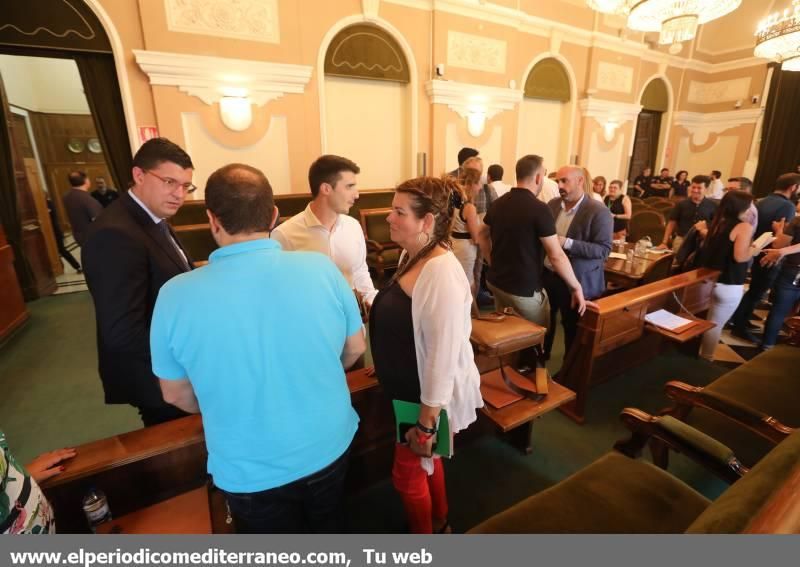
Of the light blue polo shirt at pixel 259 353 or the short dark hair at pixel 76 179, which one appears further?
the short dark hair at pixel 76 179

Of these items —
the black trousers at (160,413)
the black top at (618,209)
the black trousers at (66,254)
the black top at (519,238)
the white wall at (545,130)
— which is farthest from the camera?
the white wall at (545,130)

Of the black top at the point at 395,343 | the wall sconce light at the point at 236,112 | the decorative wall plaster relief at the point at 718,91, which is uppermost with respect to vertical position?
the decorative wall plaster relief at the point at 718,91

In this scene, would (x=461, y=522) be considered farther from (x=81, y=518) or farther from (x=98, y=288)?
(x=98, y=288)

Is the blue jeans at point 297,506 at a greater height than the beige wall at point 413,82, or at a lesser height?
lesser

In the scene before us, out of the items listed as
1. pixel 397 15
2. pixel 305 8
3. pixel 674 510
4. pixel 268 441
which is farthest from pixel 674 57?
pixel 268 441

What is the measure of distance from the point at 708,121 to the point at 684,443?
1304 cm

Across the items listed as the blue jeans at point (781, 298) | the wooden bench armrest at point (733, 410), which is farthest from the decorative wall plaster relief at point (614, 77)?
the wooden bench armrest at point (733, 410)

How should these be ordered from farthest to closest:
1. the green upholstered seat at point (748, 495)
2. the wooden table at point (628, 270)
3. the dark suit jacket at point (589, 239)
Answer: the wooden table at point (628, 270) < the dark suit jacket at point (589, 239) < the green upholstered seat at point (748, 495)

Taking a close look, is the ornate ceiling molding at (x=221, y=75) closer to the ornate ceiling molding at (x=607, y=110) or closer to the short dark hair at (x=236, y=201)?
the short dark hair at (x=236, y=201)

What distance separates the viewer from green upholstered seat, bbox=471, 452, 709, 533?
128 cm

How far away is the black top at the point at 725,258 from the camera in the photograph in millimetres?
Answer: 2951

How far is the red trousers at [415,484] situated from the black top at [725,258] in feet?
9.52

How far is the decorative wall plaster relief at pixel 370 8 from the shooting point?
5.59 metres

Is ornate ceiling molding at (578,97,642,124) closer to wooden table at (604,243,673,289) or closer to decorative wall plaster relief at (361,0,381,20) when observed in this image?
decorative wall plaster relief at (361,0,381,20)
